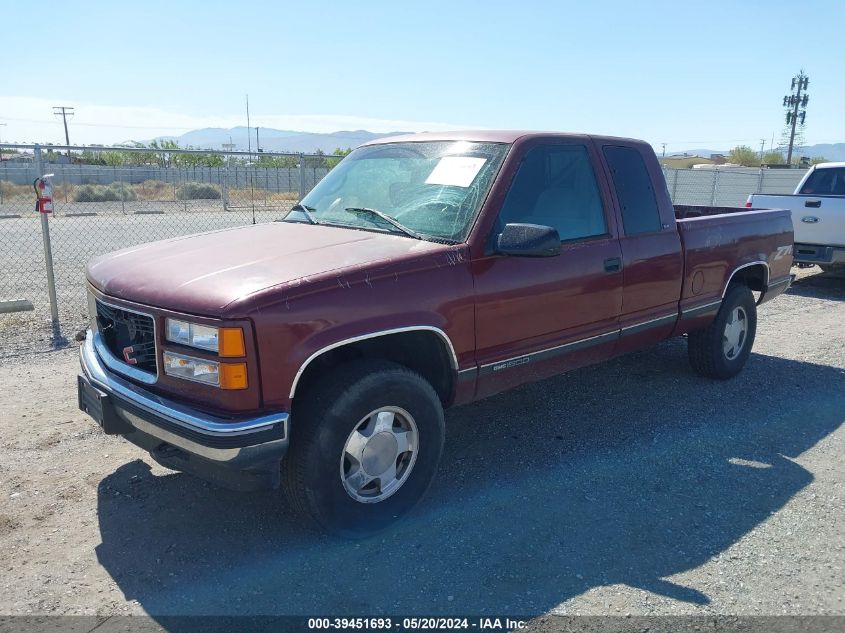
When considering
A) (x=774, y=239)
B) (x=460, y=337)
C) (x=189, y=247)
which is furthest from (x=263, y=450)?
(x=774, y=239)

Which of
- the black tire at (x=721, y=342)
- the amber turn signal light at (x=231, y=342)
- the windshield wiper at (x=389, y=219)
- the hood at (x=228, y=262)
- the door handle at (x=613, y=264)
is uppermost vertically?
the windshield wiper at (x=389, y=219)

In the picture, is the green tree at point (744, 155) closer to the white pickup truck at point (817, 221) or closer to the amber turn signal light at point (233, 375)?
the white pickup truck at point (817, 221)

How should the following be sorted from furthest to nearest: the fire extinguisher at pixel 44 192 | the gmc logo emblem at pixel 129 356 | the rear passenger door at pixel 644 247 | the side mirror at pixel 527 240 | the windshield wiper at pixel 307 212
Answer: the fire extinguisher at pixel 44 192, the rear passenger door at pixel 644 247, the windshield wiper at pixel 307 212, the side mirror at pixel 527 240, the gmc logo emblem at pixel 129 356

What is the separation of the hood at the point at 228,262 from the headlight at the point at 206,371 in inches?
8.5

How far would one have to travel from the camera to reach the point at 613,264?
15.0 ft

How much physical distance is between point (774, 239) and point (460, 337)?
3.93 m

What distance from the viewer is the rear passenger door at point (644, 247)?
187 inches

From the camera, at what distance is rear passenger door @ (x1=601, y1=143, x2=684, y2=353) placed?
475cm

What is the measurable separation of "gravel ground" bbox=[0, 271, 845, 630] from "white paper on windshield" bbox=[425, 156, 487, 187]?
172cm

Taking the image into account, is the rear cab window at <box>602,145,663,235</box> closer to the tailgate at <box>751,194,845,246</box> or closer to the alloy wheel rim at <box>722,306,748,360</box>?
Answer: the alloy wheel rim at <box>722,306,748,360</box>

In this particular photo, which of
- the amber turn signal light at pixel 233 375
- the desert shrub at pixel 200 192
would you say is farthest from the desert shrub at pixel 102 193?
the amber turn signal light at pixel 233 375

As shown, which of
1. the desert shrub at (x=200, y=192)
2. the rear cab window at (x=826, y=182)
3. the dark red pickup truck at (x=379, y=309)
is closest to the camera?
the dark red pickup truck at (x=379, y=309)

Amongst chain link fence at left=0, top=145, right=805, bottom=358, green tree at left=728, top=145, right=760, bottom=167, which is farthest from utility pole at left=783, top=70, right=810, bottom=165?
chain link fence at left=0, top=145, right=805, bottom=358

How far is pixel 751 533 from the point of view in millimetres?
3613
